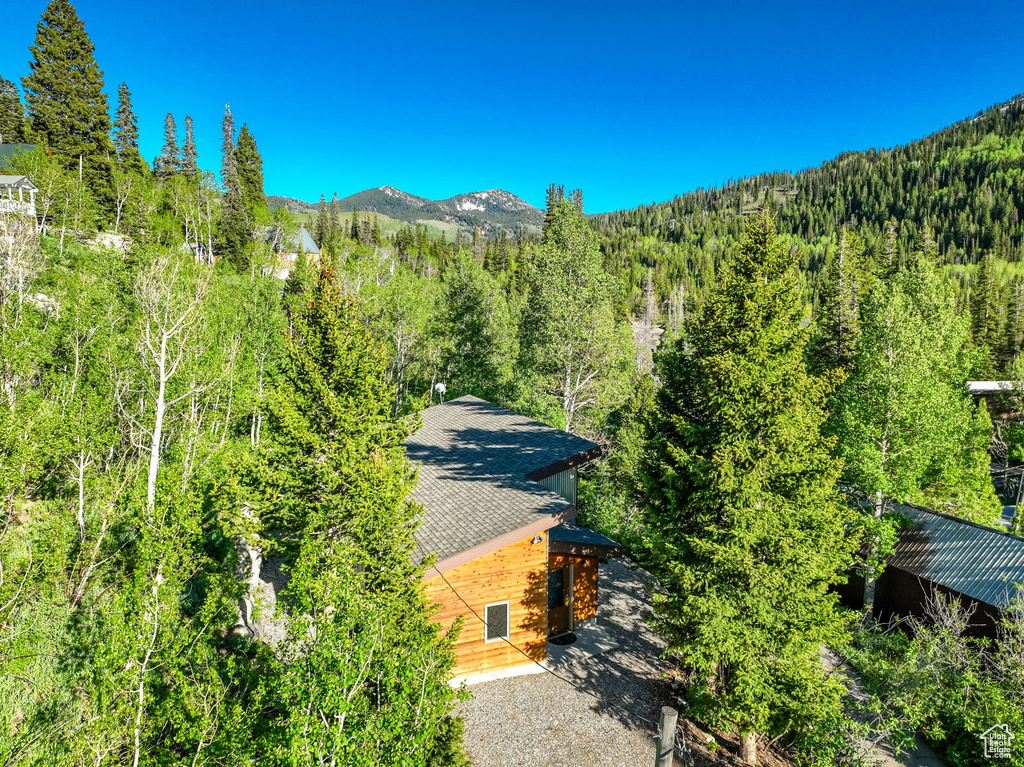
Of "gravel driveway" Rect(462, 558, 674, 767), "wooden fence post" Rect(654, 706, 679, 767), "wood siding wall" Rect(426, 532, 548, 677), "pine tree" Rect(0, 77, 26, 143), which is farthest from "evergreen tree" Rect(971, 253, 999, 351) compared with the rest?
"pine tree" Rect(0, 77, 26, 143)

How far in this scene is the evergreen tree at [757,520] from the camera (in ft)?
33.7

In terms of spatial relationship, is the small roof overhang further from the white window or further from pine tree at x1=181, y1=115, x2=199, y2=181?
pine tree at x1=181, y1=115, x2=199, y2=181

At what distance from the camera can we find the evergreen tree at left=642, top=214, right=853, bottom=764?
10.3m

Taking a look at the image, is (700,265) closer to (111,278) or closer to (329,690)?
(111,278)

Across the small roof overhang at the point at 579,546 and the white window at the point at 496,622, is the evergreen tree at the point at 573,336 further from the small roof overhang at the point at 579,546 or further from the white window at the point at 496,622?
the white window at the point at 496,622

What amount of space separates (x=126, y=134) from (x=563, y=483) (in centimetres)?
6378

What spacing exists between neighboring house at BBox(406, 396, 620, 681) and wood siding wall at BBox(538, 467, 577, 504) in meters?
0.21

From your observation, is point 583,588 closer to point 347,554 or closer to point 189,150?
point 347,554

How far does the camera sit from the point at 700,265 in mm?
133375

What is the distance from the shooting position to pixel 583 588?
1486cm

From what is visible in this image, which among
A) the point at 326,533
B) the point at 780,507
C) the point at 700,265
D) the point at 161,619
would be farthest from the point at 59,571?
the point at 700,265

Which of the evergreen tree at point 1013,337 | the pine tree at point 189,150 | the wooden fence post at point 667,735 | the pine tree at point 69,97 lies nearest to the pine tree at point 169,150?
the pine tree at point 189,150

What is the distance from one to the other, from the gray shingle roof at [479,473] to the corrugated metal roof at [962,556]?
1155 cm

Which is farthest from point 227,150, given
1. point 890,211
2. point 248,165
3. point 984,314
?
point 890,211
